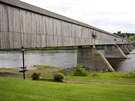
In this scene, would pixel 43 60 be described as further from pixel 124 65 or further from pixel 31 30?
pixel 31 30

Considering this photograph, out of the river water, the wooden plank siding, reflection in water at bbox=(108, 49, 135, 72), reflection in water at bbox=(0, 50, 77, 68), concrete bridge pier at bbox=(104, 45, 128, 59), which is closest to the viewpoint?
the wooden plank siding

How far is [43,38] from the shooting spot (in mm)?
25781

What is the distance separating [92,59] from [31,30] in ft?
93.9

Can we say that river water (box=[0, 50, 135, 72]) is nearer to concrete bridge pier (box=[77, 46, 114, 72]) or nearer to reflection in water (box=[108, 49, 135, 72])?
reflection in water (box=[108, 49, 135, 72])

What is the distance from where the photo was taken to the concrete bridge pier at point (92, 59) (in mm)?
47906

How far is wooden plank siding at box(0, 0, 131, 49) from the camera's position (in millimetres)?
19047

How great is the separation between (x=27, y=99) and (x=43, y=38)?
52.9 feet

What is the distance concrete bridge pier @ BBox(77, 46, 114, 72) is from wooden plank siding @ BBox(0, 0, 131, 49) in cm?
1241

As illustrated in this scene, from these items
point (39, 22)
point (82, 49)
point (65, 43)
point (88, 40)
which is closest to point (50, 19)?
point (39, 22)

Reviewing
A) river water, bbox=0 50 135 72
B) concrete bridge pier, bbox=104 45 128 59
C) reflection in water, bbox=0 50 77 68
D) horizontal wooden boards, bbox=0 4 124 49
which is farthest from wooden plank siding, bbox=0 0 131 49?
concrete bridge pier, bbox=104 45 128 59

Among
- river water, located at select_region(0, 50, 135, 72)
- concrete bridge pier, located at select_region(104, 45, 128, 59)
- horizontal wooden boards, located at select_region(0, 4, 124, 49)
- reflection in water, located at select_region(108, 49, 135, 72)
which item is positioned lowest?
reflection in water, located at select_region(108, 49, 135, 72)

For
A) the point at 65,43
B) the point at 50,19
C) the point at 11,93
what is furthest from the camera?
the point at 65,43

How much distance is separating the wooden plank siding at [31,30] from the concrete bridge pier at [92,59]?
12.4 m

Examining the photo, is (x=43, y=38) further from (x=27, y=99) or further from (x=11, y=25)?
(x=27, y=99)
